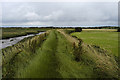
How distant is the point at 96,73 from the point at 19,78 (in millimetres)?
4107

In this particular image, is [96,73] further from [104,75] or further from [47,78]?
[47,78]

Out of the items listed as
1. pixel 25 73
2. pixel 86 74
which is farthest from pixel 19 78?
pixel 86 74

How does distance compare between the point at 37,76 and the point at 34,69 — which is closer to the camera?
the point at 37,76

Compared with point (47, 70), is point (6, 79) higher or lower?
lower

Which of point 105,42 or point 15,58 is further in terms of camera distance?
point 105,42

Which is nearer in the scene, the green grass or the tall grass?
the tall grass

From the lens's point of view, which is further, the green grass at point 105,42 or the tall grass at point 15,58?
the green grass at point 105,42

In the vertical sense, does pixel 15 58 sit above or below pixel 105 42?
below

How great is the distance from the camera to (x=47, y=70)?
5625 mm

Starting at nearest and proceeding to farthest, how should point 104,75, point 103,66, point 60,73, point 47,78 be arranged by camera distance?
point 47,78 < point 60,73 < point 104,75 < point 103,66

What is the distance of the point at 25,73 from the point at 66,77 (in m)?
2.15

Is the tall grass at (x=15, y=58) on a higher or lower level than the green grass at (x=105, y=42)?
lower

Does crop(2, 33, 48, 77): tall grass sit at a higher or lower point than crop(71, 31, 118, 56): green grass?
lower

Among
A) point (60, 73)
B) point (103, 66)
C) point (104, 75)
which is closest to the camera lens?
point (60, 73)
